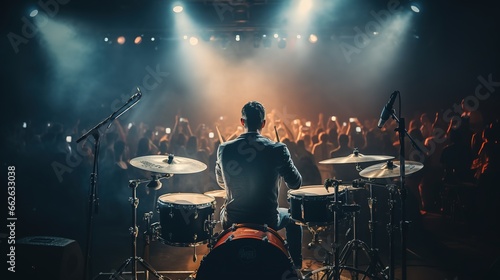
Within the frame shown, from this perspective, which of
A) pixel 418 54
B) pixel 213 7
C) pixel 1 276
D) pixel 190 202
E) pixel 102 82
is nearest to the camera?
pixel 1 276

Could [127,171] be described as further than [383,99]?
No

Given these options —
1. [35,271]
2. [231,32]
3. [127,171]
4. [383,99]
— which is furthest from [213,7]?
[383,99]

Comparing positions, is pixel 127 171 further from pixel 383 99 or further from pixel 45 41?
pixel 383 99

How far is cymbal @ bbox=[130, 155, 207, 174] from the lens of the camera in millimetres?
4035

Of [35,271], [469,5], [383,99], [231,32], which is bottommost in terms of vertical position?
[35,271]

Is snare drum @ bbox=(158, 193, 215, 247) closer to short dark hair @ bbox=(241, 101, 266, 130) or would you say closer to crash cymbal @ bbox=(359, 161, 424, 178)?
short dark hair @ bbox=(241, 101, 266, 130)

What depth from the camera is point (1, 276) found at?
3.90 m

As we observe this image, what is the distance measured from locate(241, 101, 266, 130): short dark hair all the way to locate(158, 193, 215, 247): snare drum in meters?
1.18

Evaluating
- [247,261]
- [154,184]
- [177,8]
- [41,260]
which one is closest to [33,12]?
[177,8]

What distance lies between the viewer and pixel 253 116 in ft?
11.6

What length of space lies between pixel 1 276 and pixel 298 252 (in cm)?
326

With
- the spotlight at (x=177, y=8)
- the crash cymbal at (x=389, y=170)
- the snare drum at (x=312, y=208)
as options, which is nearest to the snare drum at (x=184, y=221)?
the snare drum at (x=312, y=208)

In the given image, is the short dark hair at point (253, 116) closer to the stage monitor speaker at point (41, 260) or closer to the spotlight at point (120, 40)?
the stage monitor speaker at point (41, 260)

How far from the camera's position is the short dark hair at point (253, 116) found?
354 centimetres
